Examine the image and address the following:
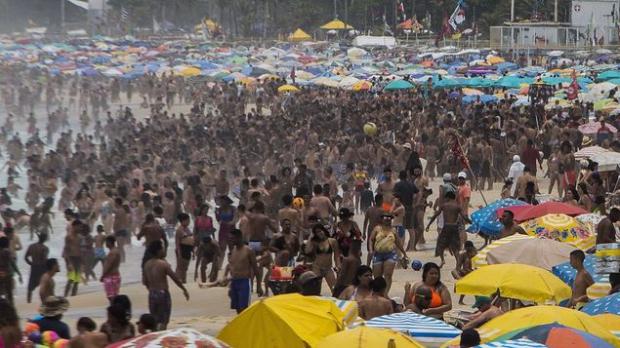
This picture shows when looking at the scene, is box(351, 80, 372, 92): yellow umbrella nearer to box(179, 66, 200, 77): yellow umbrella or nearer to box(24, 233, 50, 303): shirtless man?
box(179, 66, 200, 77): yellow umbrella

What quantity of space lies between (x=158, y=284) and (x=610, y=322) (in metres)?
4.32

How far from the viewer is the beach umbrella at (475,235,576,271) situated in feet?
39.4

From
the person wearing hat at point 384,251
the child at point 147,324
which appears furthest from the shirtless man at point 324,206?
the child at point 147,324

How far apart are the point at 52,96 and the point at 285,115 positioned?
17.4 meters

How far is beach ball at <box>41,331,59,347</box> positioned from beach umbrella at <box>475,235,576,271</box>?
169 inches

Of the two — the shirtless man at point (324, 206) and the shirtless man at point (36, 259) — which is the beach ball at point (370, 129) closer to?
the shirtless man at point (324, 206)

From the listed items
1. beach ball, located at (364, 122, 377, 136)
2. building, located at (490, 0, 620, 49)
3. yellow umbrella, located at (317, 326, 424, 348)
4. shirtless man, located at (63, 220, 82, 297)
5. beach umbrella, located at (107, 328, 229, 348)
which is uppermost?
building, located at (490, 0, 620, 49)

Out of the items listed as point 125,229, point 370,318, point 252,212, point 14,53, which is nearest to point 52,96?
point 14,53

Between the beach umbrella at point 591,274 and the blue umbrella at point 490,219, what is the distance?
287 cm

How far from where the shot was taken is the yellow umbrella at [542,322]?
338 inches

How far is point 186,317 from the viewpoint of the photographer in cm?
1375

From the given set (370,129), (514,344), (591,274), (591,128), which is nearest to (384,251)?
(591,274)

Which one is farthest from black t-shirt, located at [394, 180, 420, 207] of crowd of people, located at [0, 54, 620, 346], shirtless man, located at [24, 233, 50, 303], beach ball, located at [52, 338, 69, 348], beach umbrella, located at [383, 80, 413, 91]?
beach umbrella, located at [383, 80, 413, 91]

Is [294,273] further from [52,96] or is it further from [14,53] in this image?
[14,53]
